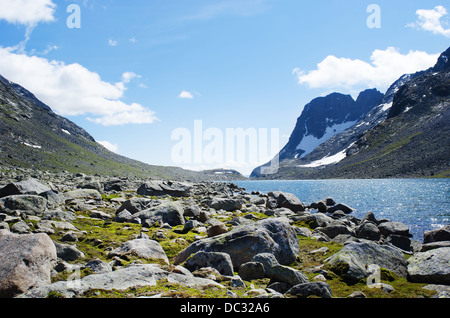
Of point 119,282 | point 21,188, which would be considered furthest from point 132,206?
point 119,282

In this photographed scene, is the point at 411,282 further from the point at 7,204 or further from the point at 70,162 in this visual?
the point at 70,162

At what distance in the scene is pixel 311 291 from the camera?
9.73 meters

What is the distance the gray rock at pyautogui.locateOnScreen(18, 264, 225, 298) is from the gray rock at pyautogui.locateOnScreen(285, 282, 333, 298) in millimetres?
2753

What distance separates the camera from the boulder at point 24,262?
8523 mm

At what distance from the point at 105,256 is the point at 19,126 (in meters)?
181

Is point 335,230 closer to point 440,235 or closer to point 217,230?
point 440,235

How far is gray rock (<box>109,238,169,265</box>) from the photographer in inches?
535

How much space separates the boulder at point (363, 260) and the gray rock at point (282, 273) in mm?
2434

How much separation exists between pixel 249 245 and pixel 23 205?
55.3ft

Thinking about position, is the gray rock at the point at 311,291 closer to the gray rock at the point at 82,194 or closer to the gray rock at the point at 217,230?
the gray rock at the point at 217,230

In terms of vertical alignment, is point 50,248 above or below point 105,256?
above

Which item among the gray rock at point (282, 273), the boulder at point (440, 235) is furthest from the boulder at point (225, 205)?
the gray rock at point (282, 273)
